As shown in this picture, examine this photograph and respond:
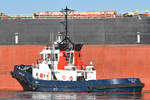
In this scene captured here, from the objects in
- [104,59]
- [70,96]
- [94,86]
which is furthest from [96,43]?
[70,96]

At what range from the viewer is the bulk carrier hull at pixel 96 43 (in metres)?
43.8

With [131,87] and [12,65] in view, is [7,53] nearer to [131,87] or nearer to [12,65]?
[12,65]

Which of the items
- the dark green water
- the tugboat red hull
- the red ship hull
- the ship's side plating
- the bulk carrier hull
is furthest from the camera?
the ship's side plating

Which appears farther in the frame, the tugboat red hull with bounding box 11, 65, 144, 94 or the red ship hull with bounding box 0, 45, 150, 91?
the red ship hull with bounding box 0, 45, 150, 91

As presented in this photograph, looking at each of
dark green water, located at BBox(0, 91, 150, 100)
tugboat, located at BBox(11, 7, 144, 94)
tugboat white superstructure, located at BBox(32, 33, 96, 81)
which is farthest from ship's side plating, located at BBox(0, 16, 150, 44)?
dark green water, located at BBox(0, 91, 150, 100)

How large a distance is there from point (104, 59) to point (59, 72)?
4.38 metres

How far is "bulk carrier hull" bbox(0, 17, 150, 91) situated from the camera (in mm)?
43750

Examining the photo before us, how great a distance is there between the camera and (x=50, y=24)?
4625 centimetres

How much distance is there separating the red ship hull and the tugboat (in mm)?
1447

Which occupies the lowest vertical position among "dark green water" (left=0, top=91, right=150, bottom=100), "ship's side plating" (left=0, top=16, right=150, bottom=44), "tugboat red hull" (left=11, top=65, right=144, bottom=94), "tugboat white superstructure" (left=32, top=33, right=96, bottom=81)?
"dark green water" (left=0, top=91, right=150, bottom=100)

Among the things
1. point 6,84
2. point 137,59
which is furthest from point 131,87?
point 6,84

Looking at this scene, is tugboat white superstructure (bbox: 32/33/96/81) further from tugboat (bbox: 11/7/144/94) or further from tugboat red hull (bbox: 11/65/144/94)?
tugboat red hull (bbox: 11/65/144/94)

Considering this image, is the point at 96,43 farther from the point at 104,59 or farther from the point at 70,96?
the point at 70,96

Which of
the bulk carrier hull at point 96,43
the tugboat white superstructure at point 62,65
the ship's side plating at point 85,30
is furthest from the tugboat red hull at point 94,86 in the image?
the ship's side plating at point 85,30
